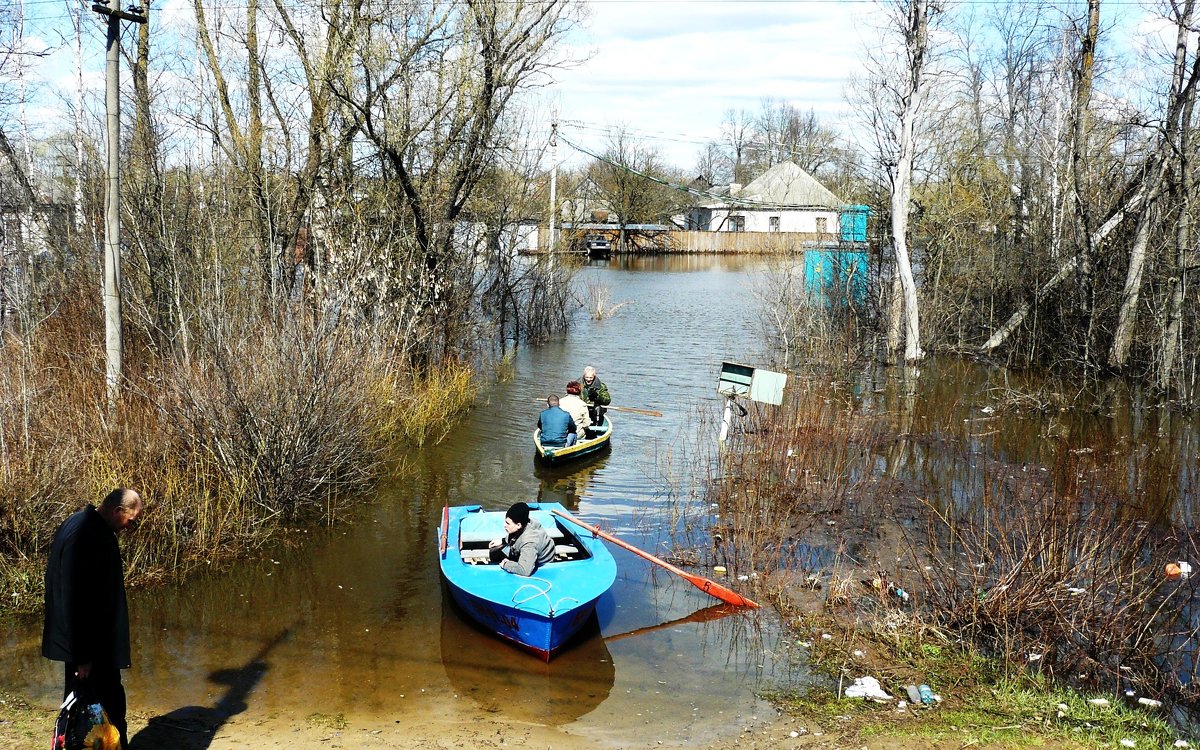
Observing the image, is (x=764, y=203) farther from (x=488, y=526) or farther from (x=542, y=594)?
(x=542, y=594)

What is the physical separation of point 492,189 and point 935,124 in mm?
10591

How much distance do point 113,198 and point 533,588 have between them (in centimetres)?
613

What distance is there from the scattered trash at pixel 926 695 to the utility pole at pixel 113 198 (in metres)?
8.19

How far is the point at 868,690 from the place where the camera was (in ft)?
25.0

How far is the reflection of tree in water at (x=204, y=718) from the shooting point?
659cm

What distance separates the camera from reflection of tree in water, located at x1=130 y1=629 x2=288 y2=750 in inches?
259

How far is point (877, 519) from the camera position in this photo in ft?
40.3

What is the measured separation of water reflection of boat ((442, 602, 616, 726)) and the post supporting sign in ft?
18.8

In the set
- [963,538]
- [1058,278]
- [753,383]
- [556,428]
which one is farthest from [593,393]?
[1058,278]

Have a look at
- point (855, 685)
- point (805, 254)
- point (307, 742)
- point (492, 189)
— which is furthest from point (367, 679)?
point (805, 254)

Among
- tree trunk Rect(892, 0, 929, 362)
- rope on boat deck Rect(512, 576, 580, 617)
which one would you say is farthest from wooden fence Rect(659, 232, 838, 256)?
rope on boat deck Rect(512, 576, 580, 617)

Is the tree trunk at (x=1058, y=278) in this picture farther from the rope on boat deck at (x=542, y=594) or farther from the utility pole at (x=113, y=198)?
the utility pole at (x=113, y=198)

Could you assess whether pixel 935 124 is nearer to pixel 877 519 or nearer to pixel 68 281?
pixel 877 519

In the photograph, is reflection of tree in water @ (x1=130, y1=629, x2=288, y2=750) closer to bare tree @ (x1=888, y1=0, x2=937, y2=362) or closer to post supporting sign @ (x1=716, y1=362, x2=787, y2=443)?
post supporting sign @ (x1=716, y1=362, x2=787, y2=443)
